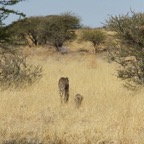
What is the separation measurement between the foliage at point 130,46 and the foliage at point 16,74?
3.13 metres

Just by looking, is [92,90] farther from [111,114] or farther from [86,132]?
[86,132]

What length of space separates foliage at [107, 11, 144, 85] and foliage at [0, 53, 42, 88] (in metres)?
3.13

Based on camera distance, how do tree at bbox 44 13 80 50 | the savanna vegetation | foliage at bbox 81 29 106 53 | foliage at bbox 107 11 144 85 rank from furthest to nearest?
foliage at bbox 81 29 106 53
tree at bbox 44 13 80 50
foliage at bbox 107 11 144 85
the savanna vegetation

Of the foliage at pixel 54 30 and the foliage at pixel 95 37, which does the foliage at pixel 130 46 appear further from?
the foliage at pixel 95 37

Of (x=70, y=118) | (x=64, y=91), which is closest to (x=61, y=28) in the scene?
(x=64, y=91)

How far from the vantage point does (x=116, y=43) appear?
14.4m

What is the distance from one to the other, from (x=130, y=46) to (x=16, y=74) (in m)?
4.25

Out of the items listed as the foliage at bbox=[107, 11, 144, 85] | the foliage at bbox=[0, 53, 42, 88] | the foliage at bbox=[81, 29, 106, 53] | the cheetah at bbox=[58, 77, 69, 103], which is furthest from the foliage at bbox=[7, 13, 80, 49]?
the cheetah at bbox=[58, 77, 69, 103]

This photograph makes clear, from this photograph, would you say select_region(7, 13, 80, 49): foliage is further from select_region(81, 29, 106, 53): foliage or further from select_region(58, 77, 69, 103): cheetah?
select_region(58, 77, 69, 103): cheetah

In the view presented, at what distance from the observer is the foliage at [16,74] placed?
14.6 metres

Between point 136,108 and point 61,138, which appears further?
point 136,108

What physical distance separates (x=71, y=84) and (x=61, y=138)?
26.4 feet

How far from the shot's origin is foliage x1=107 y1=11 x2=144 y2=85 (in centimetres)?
1343

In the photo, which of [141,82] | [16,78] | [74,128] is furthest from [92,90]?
[74,128]
